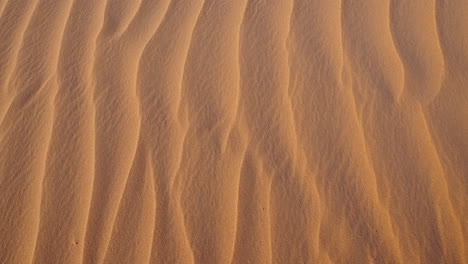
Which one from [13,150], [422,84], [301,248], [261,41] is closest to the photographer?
[301,248]

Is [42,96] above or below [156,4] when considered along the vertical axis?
below

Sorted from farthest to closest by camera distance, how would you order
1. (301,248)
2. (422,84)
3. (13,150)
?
1. (422,84)
2. (13,150)
3. (301,248)

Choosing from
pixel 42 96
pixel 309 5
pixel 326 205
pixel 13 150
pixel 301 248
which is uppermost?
pixel 309 5

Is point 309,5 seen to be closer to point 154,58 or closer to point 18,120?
point 154,58

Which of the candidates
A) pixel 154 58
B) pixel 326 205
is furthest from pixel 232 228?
pixel 154 58

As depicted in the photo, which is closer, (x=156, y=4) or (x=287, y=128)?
(x=287, y=128)

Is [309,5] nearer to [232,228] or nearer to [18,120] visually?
[232,228]

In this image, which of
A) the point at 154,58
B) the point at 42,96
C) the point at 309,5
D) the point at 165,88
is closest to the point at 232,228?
the point at 165,88
